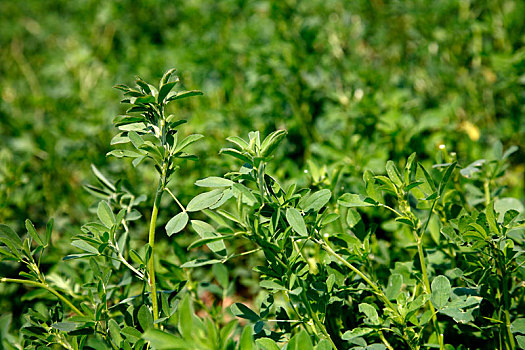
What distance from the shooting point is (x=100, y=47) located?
3334 mm

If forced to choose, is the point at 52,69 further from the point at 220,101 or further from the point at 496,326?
the point at 496,326

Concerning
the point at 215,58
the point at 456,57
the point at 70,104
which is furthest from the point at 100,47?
the point at 456,57

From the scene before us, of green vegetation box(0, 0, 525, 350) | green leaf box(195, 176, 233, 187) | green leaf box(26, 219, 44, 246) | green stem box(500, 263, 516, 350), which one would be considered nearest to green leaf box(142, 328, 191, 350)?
green vegetation box(0, 0, 525, 350)

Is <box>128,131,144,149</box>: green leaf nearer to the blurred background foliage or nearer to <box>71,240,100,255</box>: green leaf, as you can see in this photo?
<box>71,240,100,255</box>: green leaf

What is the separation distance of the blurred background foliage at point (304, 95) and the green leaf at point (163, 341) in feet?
2.31

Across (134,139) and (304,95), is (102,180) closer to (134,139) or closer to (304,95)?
(134,139)

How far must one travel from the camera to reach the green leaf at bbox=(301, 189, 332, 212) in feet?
3.16

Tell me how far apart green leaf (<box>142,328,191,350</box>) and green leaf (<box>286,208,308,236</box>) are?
0.31 metres

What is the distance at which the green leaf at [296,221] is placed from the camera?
0.88 m

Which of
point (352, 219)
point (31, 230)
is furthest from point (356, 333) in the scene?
A: point (31, 230)

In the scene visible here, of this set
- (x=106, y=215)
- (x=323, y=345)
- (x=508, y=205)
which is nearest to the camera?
(x=323, y=345)

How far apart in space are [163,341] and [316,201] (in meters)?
0.45

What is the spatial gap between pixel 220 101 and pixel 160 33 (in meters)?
1.39

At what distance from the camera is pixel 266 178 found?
1.01 metres
